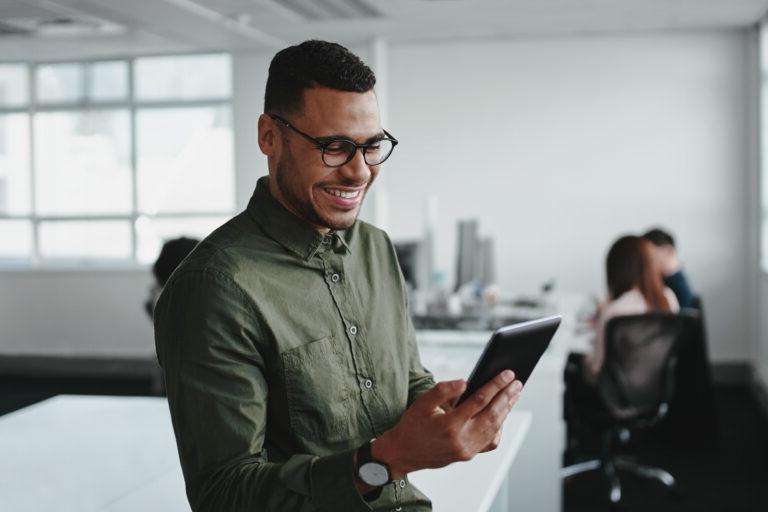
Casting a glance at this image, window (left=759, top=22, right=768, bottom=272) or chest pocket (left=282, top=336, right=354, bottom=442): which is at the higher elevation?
window (left=759, top=22, right=768, bottom=272)

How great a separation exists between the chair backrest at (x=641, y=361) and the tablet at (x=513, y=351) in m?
2.53

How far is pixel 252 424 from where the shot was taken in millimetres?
1312

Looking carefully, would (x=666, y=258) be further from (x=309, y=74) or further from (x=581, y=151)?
(x=309, y=74)

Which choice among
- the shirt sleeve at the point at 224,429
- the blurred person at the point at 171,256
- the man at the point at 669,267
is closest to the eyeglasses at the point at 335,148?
the shirt sleeve at the point at 224,429

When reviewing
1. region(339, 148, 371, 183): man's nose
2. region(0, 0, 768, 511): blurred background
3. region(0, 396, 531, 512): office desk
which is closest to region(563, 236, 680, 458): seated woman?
region(0, 0, 768, 511): blurred background

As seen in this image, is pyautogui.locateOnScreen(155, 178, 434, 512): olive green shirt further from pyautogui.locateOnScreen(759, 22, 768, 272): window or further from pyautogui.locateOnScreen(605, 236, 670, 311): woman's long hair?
pyautogui.locateOnScreen(759, 22, 768, 272): window

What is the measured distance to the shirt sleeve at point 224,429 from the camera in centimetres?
129

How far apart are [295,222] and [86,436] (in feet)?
4.48

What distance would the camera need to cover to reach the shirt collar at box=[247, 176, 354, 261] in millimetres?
1492

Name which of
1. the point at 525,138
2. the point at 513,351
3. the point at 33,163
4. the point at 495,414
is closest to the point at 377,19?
the point at 525,138

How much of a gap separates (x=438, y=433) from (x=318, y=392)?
24 cm

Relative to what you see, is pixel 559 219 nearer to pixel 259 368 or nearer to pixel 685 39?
pixel 685 39

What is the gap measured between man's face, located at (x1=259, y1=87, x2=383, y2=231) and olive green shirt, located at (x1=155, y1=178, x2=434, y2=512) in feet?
0.23

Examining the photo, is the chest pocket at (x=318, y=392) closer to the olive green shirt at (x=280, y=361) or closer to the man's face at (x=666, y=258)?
the olive green shirt at (x=280, y=361)
